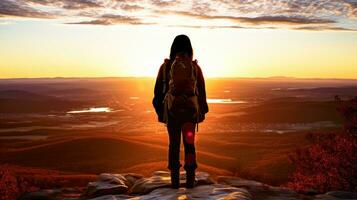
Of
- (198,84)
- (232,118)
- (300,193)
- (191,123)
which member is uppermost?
(198,84)

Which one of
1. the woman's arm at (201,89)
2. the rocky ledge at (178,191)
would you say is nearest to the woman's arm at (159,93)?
the woman's arm at (201,89)

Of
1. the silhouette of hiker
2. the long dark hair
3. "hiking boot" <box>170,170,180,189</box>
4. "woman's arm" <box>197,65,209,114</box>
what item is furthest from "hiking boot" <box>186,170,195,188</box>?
the long dark hair

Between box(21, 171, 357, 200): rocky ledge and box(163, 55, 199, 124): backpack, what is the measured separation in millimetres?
1768

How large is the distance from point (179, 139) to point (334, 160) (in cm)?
1475

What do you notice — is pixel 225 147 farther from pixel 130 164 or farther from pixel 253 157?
pixel 130 164

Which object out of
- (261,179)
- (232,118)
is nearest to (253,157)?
(261,179)

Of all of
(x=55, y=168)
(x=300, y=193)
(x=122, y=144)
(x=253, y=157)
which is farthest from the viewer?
(x=122, y=144)

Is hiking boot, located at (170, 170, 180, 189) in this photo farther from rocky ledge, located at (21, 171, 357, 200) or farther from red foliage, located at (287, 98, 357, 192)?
red foliage, located at (287, 98, 357, 192)

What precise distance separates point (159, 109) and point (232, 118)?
12396 centimetres

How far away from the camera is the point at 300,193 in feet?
41.0

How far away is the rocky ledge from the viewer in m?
10.1

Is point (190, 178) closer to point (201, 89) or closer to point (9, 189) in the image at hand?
point (201, 89)

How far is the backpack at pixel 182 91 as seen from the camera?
31.7 feet

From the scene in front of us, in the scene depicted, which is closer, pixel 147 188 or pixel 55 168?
pixel 147 188
